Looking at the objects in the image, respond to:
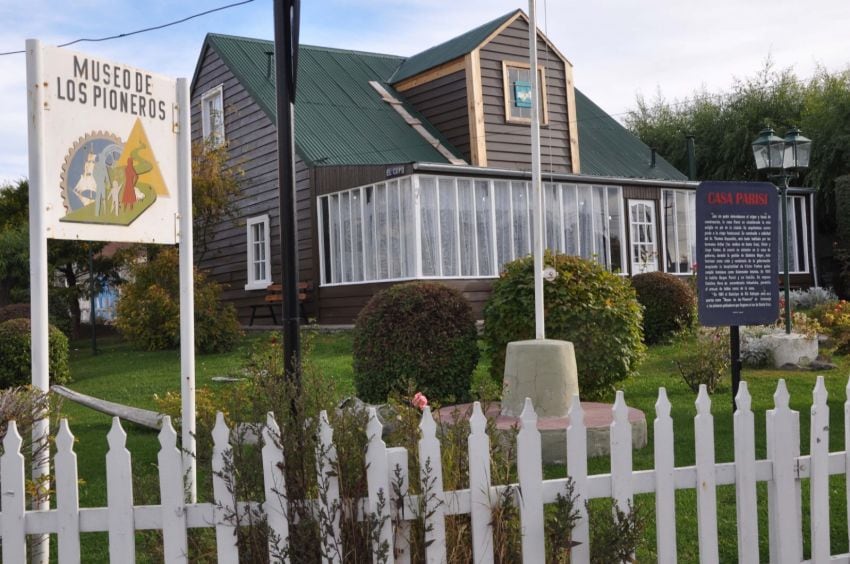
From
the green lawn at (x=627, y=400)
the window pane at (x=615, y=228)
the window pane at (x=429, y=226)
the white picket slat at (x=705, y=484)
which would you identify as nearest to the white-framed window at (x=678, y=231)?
the window pane at (x=615, y=228)

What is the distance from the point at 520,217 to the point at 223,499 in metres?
15.5

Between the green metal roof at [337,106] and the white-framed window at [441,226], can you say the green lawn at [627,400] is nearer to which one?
the white-framed window at [441,226]

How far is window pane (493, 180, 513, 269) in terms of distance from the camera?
59.8 feet

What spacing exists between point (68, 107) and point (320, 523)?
2.25 metres

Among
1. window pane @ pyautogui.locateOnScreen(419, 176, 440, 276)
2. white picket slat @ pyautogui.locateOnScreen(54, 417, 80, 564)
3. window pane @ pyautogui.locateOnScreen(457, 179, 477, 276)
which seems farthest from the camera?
window pane @ pyautogui.locateOnScreen(457, 179, 477, 276)

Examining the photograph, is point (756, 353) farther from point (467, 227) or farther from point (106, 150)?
point (106, 150)

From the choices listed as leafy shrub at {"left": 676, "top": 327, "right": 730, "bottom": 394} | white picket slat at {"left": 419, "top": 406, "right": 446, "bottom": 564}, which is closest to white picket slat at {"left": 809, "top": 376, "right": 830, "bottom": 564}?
white picket slat at {"left": 419, "top": 406, "right": 446, "bottom": 564}

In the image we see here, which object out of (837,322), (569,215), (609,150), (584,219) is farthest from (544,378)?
(609,150)

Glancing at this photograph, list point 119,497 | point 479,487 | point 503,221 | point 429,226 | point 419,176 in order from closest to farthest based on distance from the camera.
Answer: point 119,497 → point 479,487 → point 419,176 → point 429,226 → point 503,221

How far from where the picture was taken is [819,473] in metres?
4.49

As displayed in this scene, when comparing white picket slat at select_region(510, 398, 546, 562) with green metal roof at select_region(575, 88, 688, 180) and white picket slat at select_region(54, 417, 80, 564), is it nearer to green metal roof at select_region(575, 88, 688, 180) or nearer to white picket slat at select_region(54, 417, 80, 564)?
white picket slat at select_region(54, 417, 80, 564)

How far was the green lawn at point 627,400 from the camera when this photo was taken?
17.6 feet

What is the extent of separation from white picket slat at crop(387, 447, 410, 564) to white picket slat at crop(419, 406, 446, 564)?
2.7 inches

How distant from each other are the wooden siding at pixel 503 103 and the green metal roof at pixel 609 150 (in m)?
1.83
